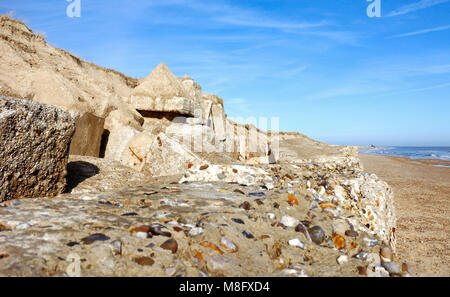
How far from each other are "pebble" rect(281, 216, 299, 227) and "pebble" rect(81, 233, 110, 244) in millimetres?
1293

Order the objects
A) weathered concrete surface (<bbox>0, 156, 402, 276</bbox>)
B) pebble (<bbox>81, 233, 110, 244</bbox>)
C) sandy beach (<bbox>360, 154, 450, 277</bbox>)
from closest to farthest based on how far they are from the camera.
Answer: weathered concrete surface (<bbox>0, 156, 402, 276</bbox>), pebble (<bbox>81, 233, 110, 244</bbox>), sandy beach (<bbox>360, 154, 450, 277</bbox>)

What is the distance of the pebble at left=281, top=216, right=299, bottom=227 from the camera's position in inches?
90.8

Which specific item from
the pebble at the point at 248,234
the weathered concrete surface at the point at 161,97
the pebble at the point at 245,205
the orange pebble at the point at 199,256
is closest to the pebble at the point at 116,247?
the orange pebble at the point at 199,256

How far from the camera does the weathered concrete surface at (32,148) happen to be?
2707 millimetres

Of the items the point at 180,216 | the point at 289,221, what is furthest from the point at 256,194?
the point at 180,216

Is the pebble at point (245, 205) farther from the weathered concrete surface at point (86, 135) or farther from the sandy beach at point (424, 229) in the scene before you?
the weathered concrete surface at point (86, 135)

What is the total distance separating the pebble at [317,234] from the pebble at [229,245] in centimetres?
72

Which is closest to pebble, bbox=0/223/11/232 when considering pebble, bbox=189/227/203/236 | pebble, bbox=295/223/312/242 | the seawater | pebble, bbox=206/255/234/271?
pebble, bbox=189/227/203/236

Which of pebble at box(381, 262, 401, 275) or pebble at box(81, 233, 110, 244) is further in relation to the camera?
pebble at box(381, 262, 401, 275)

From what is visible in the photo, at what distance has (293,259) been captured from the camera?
189 centimetres

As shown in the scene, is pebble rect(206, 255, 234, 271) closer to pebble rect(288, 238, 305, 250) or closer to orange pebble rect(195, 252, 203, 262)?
orange pebble rect(195, 252, 203, 262)

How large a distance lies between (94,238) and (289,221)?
4.59 ft
